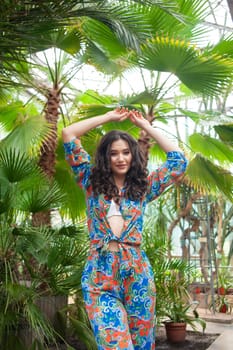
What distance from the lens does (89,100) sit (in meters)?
5.73

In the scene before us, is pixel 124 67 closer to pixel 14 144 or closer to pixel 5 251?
pixel 14 144

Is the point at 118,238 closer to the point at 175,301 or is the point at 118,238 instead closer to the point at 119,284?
the point at 119,284

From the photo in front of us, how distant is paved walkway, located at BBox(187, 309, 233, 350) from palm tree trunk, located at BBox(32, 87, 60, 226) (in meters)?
1.95

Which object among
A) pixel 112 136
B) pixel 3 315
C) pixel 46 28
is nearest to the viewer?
pixel 112 136

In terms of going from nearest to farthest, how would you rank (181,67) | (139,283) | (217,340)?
(139,283)
(181,67)
(217,340)

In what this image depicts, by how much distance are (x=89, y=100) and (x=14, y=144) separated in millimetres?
1739

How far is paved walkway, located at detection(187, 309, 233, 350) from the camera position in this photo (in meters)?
4.50

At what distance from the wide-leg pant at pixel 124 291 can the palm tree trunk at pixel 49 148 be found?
233 cm

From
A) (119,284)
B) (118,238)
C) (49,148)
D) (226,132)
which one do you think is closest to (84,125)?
(118,238)

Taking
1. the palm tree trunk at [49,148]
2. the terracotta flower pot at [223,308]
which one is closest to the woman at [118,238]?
the palm tree trunk at [49,148]

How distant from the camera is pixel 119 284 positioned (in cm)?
186

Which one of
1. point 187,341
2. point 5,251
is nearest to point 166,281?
point 187,341

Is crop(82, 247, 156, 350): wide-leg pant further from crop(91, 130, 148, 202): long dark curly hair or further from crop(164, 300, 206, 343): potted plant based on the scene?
crop(164, 300, 206, 343): potted plant

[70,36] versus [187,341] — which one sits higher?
[70,36]
